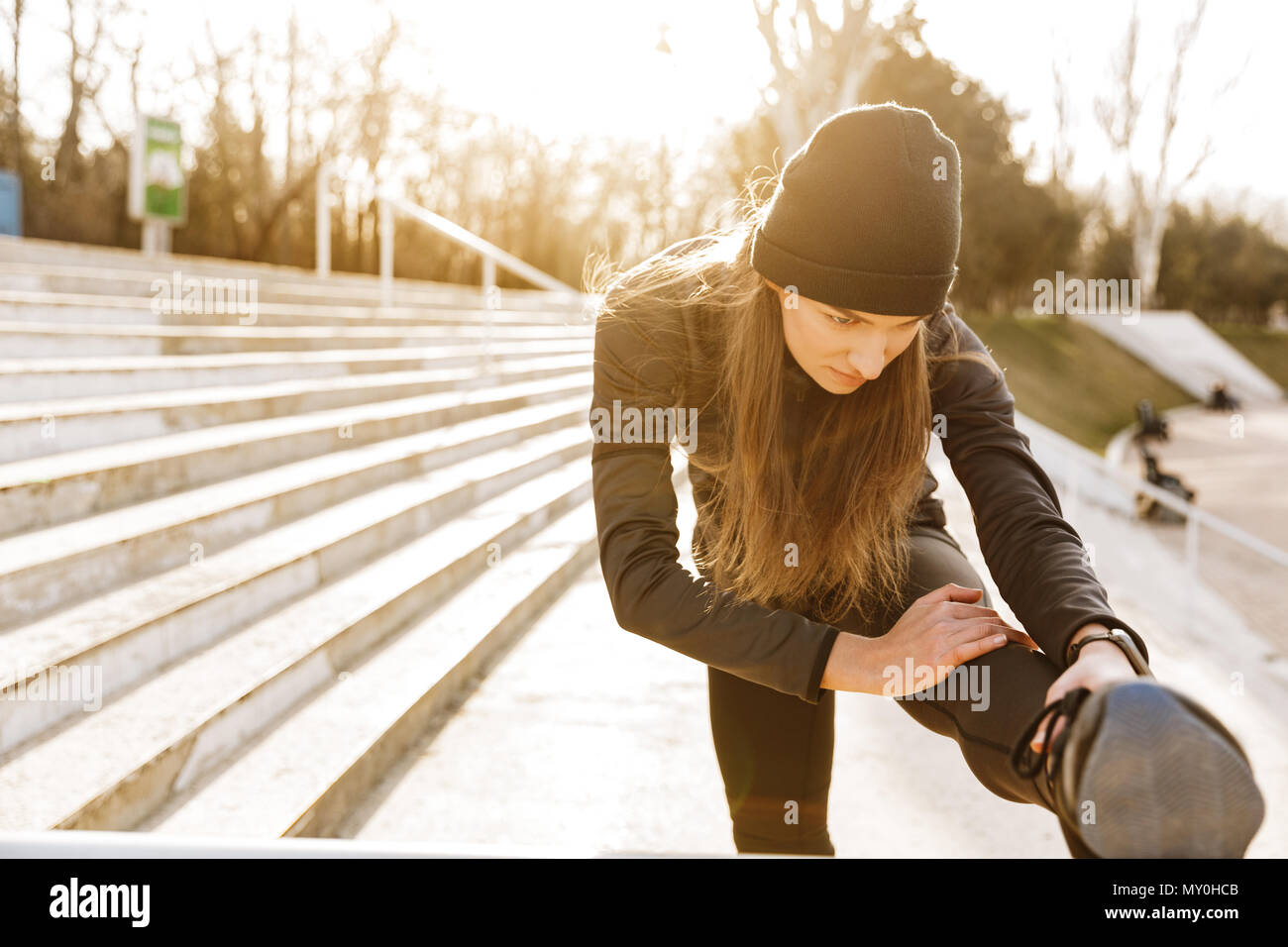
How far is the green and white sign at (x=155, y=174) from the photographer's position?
874cm

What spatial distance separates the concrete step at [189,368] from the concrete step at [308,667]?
133 cm

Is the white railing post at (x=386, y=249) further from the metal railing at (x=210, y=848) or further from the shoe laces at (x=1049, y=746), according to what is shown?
the shoe laces at (x=1049, y=746)

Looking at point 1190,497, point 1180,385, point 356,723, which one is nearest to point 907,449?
point 356,723

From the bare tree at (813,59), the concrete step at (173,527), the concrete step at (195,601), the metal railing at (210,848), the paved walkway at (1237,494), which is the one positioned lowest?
the paved walkway at (1237,494)

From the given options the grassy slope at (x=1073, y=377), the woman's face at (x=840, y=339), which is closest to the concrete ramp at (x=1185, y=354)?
the grassy slope at (x=1073, y=377)

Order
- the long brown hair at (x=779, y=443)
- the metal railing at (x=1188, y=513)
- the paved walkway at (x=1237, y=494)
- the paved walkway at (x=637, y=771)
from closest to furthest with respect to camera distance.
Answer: the long brown hair at (x=779, y=443)
the paved walkway at (x=637, y=771)
the metal railing at (x=1188, y=513)
the paved walkway at (x=1237, y=494)

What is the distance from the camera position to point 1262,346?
1352 inches

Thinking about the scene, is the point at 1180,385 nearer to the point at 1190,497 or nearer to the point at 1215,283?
the point at 1215,283

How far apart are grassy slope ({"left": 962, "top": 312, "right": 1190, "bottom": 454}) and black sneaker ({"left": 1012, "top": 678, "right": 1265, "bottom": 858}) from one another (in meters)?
16.0

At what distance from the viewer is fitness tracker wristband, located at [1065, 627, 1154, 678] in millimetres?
1137

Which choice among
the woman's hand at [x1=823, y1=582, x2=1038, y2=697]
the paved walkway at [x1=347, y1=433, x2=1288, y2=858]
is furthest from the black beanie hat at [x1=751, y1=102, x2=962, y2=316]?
the paved walkway at [x1=347, y1=433, x2=1288, y2=858]

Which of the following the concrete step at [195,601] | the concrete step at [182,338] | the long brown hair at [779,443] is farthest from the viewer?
the concrete step at [182,338]

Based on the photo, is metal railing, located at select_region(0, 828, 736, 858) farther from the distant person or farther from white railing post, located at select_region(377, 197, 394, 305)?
the distant person

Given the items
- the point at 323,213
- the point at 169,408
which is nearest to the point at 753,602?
the point at 169,408
